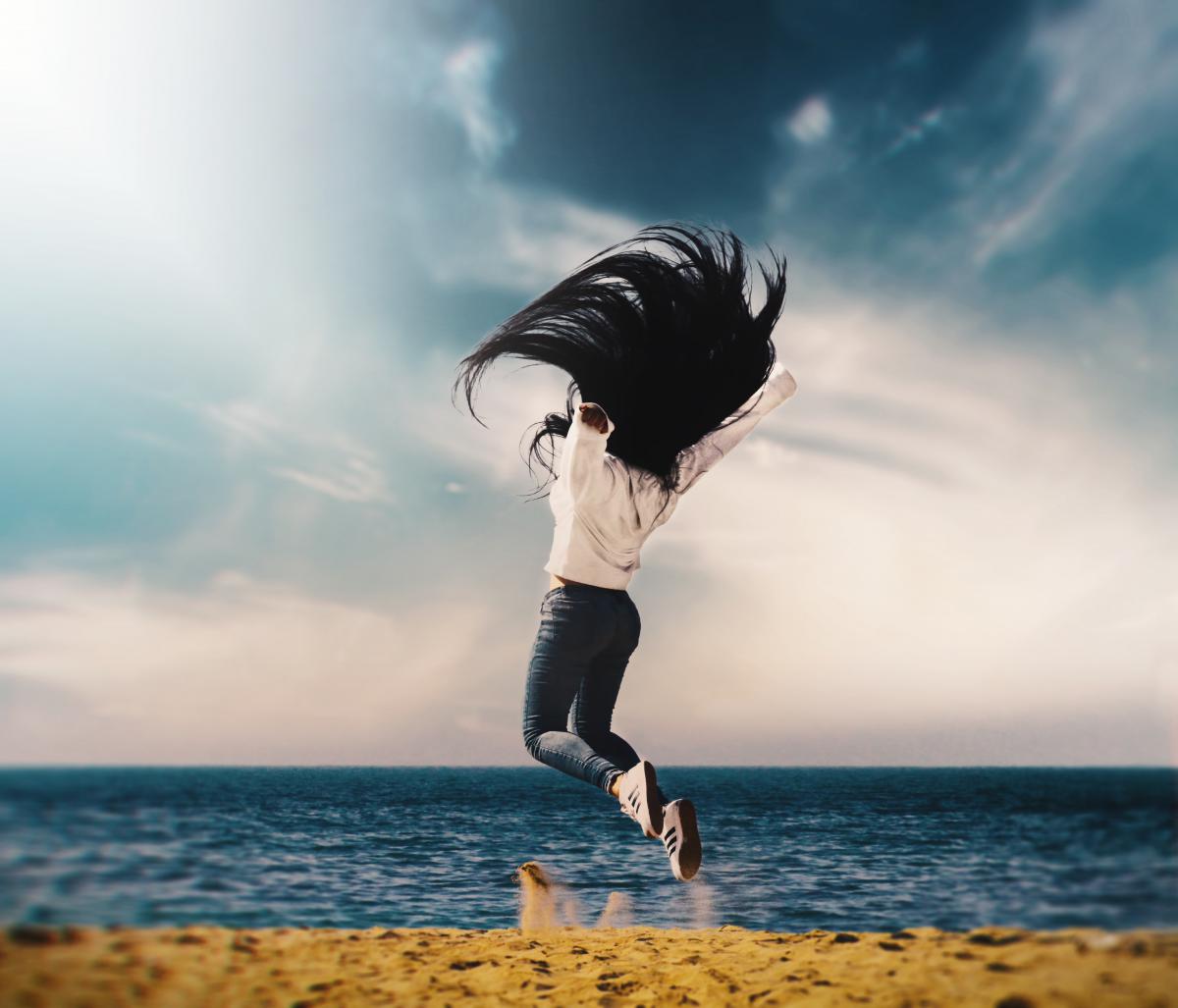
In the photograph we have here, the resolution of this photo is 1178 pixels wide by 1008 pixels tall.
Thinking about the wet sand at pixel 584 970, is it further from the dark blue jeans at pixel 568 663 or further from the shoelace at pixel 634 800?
the dark blue jeans at pixel 568 663

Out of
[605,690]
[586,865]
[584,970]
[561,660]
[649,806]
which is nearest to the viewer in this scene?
[649,806]

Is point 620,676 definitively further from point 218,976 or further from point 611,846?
point 611,846

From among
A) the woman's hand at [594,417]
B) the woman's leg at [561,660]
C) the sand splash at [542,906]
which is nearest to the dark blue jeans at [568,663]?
the woman's leg at [561,660]

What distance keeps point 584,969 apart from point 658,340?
9.59 ft

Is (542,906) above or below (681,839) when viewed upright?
below

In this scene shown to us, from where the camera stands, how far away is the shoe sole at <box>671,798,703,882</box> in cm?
281

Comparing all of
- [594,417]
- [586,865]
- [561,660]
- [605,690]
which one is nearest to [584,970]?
[605,690]

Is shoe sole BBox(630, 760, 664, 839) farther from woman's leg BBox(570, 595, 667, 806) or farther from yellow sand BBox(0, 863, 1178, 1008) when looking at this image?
yellow sand BBox(0, 863, 1178, 1008)

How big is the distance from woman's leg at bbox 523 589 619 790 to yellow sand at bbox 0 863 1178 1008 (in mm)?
1269

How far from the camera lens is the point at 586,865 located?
21672 millimetres

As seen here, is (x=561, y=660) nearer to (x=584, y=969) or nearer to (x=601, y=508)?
(x=601, y=508)

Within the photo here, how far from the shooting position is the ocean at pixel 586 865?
2.93 metres

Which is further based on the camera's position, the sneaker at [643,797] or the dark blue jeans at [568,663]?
the dark blue jeans at [568,663]

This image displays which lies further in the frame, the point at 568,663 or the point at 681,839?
the point at 568,663
